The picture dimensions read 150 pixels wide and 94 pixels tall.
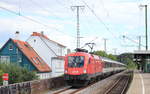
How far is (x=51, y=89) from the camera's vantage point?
23359mm

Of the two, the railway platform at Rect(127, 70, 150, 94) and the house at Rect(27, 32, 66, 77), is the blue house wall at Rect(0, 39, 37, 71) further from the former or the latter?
the railway platform at Rect(127, 70, 150, 94)

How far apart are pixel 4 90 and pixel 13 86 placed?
1.09 m

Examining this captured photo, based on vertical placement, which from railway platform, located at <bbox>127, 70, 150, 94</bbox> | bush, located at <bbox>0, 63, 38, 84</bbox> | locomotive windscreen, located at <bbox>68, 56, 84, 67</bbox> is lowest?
railway platform, located at <bbox>127, 70, 150, 94</bbox>

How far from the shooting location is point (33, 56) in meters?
56.8

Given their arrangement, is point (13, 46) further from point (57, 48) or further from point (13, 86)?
point (13, 86)

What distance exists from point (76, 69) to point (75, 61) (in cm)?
83

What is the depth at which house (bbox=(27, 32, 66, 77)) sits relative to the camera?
59031 mm

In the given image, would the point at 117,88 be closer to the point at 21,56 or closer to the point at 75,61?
the point at 75,61

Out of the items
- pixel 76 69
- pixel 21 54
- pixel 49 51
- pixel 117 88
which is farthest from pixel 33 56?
pixel 76 69

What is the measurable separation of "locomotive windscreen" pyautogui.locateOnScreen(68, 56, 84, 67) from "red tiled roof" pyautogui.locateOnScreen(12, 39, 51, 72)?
2731cm

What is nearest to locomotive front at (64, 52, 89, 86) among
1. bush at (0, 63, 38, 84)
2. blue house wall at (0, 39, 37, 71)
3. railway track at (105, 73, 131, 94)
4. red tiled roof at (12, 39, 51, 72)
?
railway track at (105, 73, 131, 94)

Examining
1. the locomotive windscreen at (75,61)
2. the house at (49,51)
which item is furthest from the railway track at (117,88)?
the house at (49,51)

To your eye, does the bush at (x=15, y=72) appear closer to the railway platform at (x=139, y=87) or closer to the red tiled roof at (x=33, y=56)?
the railway platform at (x=139, y=87)

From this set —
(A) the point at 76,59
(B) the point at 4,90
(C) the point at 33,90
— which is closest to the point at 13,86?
(B) the point at 4,90
